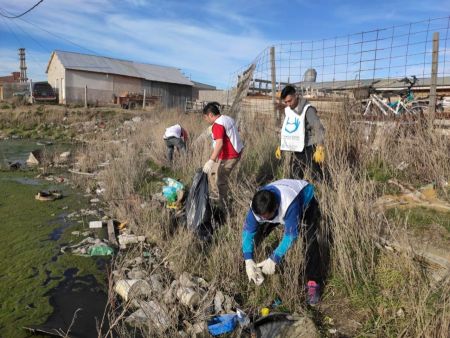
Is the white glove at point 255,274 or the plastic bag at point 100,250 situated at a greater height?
the white glove at point 255,274

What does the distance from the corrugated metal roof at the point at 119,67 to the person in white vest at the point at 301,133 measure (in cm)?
2417

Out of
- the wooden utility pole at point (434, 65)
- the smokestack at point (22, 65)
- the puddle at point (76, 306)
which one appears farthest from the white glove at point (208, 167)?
the smokestack at point (22, 65)

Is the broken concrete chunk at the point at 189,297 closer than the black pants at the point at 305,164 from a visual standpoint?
Yes

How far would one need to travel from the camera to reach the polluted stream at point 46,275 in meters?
3.15

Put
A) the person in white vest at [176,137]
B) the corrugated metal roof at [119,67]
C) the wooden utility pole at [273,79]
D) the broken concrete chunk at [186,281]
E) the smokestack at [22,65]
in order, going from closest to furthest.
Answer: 1. the broken concrete chunk at [186,281]
2. the wooden utility pole at [273,79]
3. the person in white vest at [176,137]
4. the corrugated metal roof at [119,67]
5. the smokestack at [22,65]

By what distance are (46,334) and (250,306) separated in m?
1.63

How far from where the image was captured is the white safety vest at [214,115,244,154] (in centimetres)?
469

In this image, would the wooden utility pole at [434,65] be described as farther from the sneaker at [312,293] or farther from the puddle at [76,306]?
the puddle at [76,306]

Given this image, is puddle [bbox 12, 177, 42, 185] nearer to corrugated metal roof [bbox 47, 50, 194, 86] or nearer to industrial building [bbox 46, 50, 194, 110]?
industrial building [bbox 46, 50, 194, 110]

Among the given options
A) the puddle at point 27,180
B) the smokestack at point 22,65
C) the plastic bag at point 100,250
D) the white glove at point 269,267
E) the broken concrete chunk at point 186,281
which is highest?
the smokestack at point 22,65

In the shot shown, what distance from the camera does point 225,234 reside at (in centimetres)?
392

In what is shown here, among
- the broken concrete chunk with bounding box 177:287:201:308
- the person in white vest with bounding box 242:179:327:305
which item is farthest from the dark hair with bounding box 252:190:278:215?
the broken concrete chunk with bounding box 177:287:201:308

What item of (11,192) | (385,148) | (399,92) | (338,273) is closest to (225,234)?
(338,273)

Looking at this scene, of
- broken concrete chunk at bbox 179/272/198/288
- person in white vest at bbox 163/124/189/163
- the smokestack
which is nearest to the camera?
broken concrete chunk at bbox 179/272/198/288
